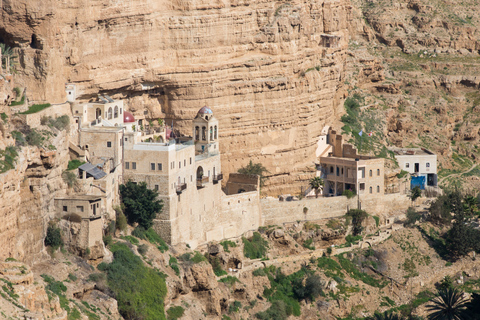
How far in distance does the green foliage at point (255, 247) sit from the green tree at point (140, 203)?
28.5 feet

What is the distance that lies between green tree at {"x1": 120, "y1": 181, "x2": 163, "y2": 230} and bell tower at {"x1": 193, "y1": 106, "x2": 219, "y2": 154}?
22.4 ft

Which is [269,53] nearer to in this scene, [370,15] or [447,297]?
[447,297]

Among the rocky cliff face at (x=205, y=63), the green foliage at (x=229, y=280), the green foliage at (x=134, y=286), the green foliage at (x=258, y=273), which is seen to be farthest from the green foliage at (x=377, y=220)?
the green foliage at (x=134, y=286)

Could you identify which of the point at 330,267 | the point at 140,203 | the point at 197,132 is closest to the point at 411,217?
the point at 330,267

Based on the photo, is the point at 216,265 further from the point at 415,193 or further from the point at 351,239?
the point at 415,193

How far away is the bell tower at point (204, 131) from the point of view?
74.0 m

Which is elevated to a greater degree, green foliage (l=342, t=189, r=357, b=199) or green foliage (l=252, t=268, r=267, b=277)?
green foliage (l=342, t=189, r=357, b=199)

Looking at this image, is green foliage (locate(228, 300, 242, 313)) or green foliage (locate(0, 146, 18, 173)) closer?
green foliage (locate(0, 146, 18, 173))

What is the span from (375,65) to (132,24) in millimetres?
36140

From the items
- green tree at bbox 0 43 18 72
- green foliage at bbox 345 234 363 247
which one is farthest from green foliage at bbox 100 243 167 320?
green foliage at bbox 345 234 363 247

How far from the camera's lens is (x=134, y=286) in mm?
64062

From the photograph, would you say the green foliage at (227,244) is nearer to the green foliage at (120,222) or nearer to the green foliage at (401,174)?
the green foliage at (120,222)

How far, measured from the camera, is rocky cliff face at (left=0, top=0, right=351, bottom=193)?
67.6 m

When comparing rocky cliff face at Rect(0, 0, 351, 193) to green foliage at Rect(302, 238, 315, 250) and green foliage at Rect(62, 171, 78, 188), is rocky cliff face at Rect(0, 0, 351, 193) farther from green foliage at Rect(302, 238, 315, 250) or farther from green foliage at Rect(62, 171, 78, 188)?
green foliage at Rect(62, 171, 78, 188)
